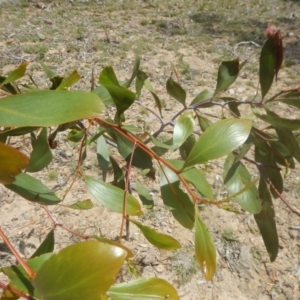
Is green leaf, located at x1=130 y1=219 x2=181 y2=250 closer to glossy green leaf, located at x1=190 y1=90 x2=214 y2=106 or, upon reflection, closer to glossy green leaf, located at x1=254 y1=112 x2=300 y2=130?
glossy green leaf, located at x1=254 y1=112 x2=300 y2=130

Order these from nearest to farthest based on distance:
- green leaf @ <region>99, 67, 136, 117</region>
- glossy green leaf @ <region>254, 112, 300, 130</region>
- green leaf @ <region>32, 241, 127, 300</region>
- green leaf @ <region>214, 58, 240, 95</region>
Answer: green leaf @ <region>32, 241, 127, 300</region>, green leaf @ <region>99, 67, 136, 117</region>, glossy green leaf @ <region>254, 112, 300, 130</region>, green leaf @ <region>214, 58, 240, 95</region>

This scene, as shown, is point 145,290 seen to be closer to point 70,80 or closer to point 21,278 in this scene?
point 21,278

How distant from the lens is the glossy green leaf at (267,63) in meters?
0.67

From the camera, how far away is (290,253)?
1.67 meters

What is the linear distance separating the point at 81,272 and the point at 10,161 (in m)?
0.10

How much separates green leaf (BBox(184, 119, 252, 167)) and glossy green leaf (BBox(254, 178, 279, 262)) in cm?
30

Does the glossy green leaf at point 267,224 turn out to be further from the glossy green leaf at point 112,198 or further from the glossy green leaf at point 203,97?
the glossy green leaf at point 112,198

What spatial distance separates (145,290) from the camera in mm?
410

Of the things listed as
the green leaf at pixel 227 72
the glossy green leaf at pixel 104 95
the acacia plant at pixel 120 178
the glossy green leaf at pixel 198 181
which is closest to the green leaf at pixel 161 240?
the acacia plant at pixel 120 178

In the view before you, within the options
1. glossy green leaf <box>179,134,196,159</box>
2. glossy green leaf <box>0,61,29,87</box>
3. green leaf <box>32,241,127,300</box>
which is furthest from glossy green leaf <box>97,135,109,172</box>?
green leaf <box>32,241,127,300</box>

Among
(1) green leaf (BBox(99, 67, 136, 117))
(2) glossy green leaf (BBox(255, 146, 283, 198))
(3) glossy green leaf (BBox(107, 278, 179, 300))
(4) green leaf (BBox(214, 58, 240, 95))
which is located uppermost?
(1) green leaf (BBox(99, 67, 136, 117))

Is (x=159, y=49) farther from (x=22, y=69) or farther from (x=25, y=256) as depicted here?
(x=22, y=69)

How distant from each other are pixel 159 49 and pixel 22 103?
3.02 m

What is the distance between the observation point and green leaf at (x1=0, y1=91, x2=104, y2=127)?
38 cm
